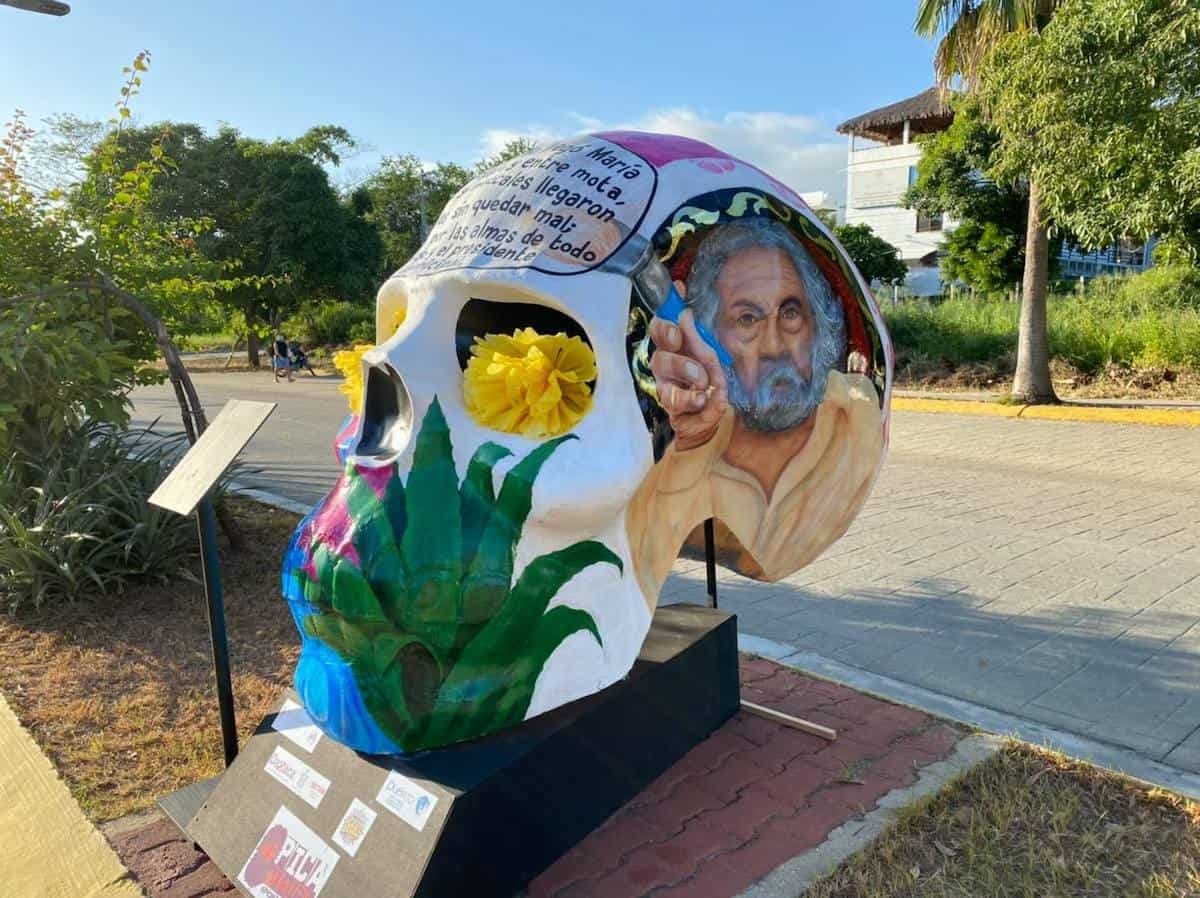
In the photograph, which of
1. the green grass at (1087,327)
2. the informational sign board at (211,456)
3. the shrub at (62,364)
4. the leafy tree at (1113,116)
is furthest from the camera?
the green grass at (1087,327)

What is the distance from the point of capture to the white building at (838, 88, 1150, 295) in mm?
30469

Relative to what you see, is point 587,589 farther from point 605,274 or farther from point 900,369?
point 900,369

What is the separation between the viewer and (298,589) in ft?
7.29

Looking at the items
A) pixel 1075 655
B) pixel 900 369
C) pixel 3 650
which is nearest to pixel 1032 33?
pixel 900 369

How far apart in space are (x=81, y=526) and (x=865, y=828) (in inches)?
174

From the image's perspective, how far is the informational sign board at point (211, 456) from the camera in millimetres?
2596

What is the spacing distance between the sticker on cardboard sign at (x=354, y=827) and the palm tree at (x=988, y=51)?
449 inches

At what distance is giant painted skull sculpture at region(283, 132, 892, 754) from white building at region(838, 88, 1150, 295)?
98.0ft

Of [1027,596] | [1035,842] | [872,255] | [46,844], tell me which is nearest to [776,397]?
[1035,842]

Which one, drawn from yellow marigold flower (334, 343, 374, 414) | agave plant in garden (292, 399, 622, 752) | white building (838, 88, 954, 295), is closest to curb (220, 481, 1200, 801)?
agave plant in garden (292, 399, 622, 752)

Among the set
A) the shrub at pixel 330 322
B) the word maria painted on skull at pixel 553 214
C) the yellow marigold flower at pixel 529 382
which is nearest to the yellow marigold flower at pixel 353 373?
the word maria painted on skull at pixel 553 214

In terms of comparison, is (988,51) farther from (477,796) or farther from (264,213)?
(264,213)

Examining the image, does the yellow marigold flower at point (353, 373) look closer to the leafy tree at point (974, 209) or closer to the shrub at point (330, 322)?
the leafy tree at point (974, 209)

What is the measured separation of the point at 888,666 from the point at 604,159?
2.65m
